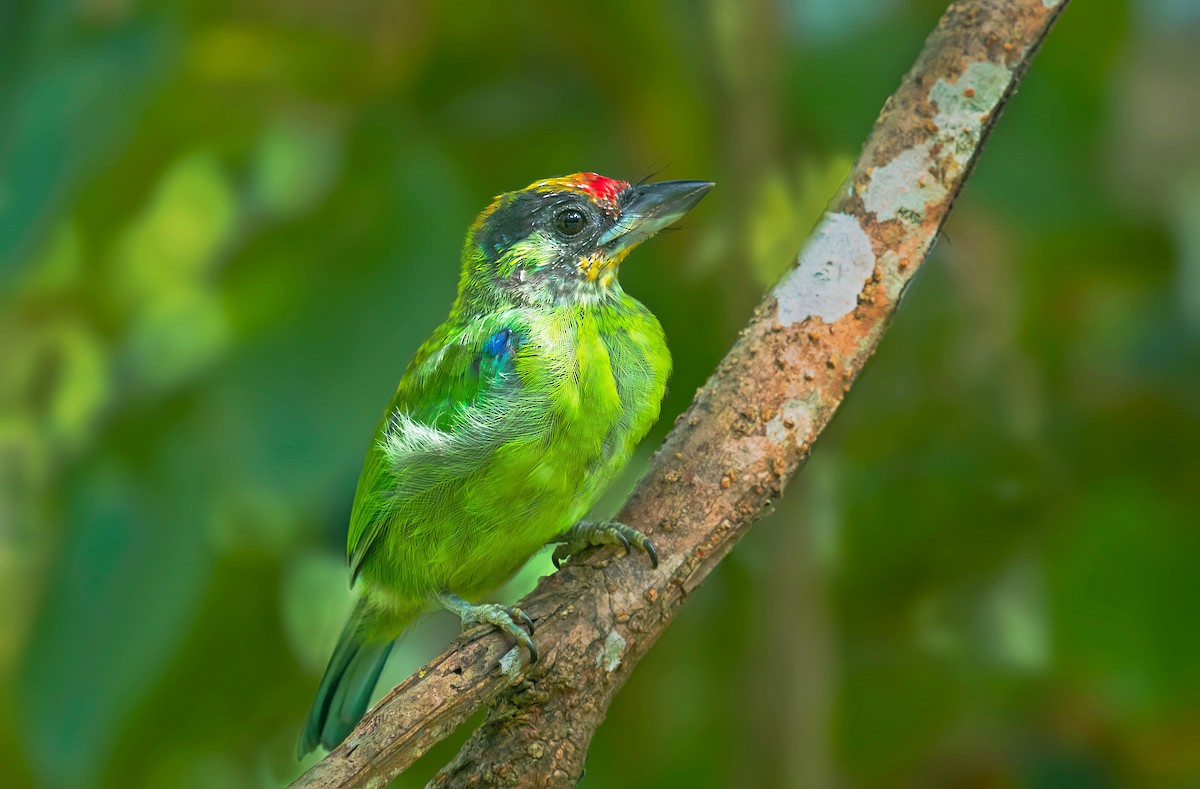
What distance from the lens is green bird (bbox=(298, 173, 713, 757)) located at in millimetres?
2527

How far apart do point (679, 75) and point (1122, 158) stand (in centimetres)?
150

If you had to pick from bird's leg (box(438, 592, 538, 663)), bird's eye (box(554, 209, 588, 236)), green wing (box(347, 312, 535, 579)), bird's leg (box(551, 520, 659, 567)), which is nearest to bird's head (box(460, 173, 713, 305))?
bird's eye (box(554, 209, 588, 236))

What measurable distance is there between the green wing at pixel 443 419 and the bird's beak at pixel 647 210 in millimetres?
328

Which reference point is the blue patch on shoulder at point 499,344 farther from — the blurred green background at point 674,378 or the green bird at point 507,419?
the blurred green background at point 674,378

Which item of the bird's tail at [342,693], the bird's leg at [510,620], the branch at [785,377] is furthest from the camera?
the bird's tail at [342,693]

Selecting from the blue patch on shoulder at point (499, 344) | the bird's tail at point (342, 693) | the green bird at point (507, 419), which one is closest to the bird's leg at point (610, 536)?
the green bird at point (507, 419)

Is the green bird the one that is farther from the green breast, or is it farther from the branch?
the branch

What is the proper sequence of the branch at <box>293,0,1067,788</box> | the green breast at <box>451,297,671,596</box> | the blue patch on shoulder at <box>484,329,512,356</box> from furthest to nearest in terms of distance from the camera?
the blue patch on shoulder at <box>484,329,512,356</box> < the green breast at <box>451,297,671,596</box> < the branch at <box>293,0,1067,788</box>

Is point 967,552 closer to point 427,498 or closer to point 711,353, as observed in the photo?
point 711,353

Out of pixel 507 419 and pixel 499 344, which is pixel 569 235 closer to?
pixel 499 344

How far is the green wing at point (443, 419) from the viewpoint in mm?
2551

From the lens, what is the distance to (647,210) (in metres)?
2.81

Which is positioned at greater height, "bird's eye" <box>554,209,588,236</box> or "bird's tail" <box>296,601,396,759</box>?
"bird's eye" <box>554,209,588,236</box>

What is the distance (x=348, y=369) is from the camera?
286cm
